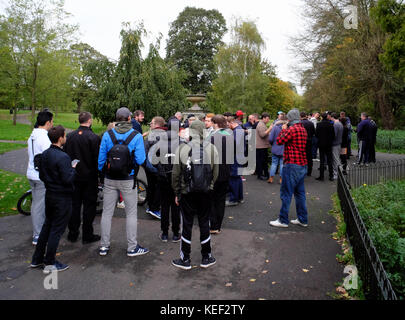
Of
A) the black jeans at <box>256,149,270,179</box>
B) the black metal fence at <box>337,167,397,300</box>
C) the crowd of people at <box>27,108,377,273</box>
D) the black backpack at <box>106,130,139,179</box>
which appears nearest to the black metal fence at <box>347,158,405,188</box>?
the black jeans at <box>256,149,270,179</box>

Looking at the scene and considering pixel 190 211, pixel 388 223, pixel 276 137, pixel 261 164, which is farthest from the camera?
pixel 261 164

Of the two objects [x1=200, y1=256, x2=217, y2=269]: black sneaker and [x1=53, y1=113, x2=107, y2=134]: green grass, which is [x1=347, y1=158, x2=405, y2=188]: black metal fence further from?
[x1=53, y1=113, x2=107, y2=134]: green grass

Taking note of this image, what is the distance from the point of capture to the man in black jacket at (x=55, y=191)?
423 cm

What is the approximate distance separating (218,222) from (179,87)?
46.3 feet

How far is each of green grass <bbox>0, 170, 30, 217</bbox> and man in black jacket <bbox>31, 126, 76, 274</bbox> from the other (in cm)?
306

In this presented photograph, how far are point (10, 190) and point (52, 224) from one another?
501 centimetres

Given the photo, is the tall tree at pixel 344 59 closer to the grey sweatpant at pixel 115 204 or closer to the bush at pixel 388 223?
the bush at pixel 388 223

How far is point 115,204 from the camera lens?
15.5 ft

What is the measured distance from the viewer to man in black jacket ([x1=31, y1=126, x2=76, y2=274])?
166 inches

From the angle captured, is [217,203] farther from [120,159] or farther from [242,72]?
[242,72]

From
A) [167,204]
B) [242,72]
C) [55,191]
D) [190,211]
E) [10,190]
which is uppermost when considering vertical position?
[242,72]

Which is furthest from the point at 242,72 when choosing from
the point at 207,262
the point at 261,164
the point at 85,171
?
the point at 207,262

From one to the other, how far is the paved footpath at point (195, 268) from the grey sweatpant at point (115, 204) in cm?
31
